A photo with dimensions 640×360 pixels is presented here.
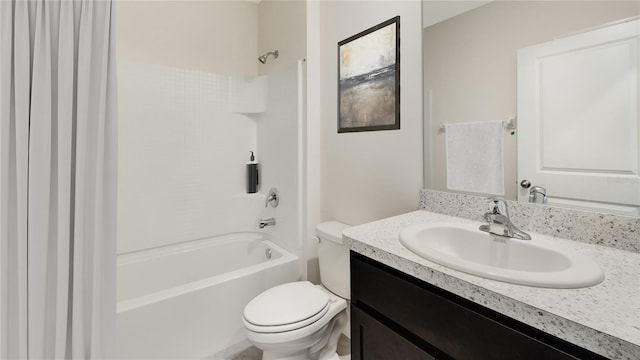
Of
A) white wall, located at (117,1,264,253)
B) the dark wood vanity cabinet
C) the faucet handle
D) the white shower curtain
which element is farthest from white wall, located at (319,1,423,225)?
the white shower curtain

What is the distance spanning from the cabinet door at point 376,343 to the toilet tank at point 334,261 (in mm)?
532

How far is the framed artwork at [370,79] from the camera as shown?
1.43 meters

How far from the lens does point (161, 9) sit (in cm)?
205

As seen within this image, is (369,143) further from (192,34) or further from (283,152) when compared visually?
(192,34)

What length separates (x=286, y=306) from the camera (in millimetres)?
1320

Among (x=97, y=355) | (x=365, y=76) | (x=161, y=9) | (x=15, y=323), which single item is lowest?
(x=97, y=355)

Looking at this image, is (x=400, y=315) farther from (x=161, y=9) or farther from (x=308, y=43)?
(x=161, y=9)

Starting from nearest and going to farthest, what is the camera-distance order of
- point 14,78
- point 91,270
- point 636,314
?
1. point 636,314
2. point 14,78
3. point 91,270

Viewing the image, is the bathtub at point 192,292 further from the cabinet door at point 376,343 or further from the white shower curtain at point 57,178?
the cabinet door at point 376,343

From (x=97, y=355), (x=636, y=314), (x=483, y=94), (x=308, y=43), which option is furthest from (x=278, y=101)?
(x=636, y=314)

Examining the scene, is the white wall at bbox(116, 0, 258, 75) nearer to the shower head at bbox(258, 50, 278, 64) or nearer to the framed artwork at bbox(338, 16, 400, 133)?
the shower head at bbox(258, 50, 278, 64)

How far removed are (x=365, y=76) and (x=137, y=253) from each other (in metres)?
2.00

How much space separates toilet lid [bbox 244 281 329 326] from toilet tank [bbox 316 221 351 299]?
123 mm

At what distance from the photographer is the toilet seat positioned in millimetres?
1198
